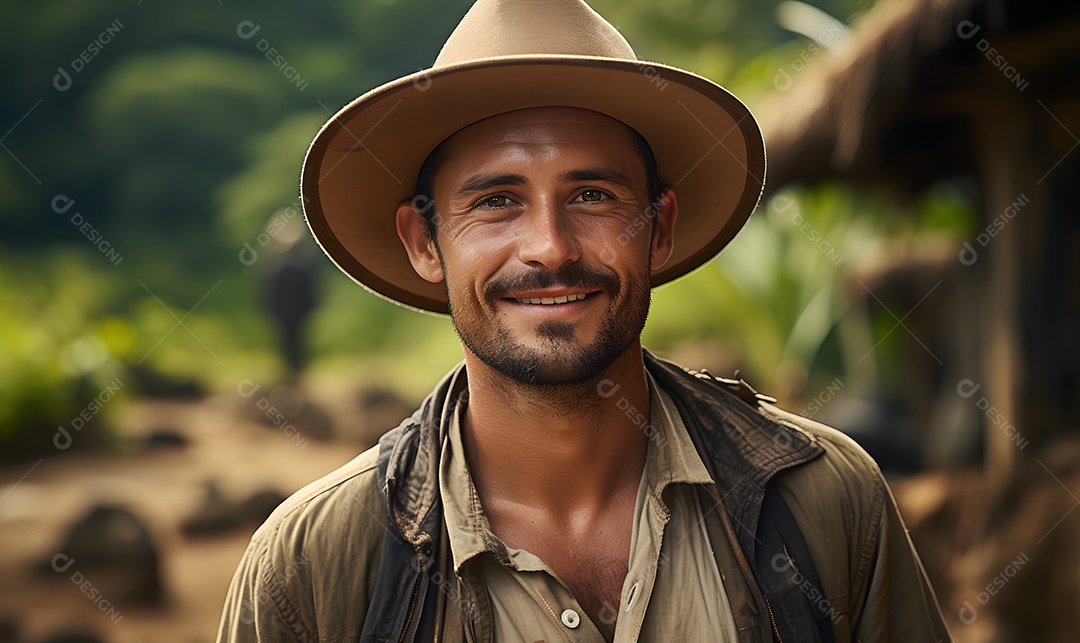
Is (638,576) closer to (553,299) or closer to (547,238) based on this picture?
(553,299)

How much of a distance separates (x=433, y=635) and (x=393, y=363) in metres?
16.8

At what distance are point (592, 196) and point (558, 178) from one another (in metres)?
0.10

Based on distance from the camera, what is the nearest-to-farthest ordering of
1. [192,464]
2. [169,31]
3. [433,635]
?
[433,635]
[192,464]
[169,31]

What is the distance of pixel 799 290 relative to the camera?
1040 cm

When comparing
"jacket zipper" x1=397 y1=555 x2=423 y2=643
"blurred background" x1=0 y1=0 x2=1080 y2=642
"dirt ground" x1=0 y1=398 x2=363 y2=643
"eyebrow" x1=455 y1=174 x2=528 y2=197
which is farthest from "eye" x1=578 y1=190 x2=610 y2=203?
"dirt ground" x1=0 y1=398 x2=363 y2=643

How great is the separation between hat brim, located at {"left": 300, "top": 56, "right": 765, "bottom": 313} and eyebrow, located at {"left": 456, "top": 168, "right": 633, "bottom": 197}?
156mm

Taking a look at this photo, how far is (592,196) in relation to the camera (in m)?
1.99

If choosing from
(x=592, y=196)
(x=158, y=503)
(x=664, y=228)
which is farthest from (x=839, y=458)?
(x=158, y=503)

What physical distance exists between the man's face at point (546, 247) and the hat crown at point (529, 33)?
14 cm

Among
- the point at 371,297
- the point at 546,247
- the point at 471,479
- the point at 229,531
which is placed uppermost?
the point at 546,247

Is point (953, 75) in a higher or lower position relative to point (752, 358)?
higher

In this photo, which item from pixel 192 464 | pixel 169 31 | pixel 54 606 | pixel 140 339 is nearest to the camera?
pixel 54 606

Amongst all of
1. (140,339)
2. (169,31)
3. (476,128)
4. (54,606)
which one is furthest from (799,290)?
(169,31)

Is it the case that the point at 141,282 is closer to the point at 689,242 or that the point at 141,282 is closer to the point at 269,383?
the point at 269,383
